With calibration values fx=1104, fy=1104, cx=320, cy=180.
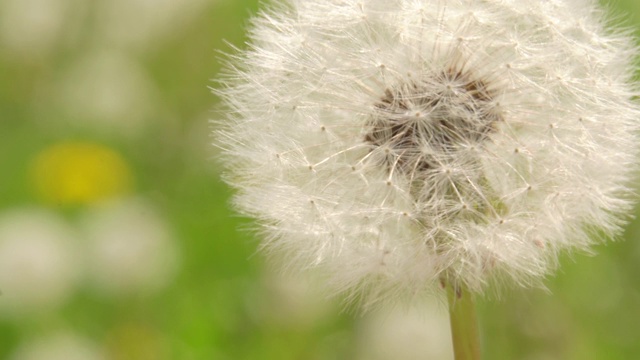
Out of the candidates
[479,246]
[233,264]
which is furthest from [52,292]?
[479,246]

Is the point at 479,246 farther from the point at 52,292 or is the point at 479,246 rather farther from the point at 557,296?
the point at 52,292

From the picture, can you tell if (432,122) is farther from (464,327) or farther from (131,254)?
(131,254)

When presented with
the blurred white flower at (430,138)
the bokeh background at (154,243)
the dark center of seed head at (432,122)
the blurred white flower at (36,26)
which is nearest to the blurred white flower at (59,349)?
the bokeh background at (154,243)

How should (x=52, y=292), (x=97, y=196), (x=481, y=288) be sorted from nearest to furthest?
(x=481, y=288) → (x=52, y=292) → (x=97, y=196)

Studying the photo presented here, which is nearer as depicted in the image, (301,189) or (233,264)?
(301,189)

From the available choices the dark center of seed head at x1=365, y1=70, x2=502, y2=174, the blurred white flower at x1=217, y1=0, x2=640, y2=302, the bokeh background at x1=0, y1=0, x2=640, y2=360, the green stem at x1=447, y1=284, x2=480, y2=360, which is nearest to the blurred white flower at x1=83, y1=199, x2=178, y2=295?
the bokeh background at x1=0, y1=0, x2=640, y2=360

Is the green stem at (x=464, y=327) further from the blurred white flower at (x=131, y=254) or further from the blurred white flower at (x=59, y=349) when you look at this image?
the blurred white flower at (x=131, y=254)

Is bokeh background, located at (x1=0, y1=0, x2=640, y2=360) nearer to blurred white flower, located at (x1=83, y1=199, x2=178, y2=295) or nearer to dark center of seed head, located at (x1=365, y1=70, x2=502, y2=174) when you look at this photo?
blurred white flower, located at (x1=83, y1=199, x2=178, y2=295)
